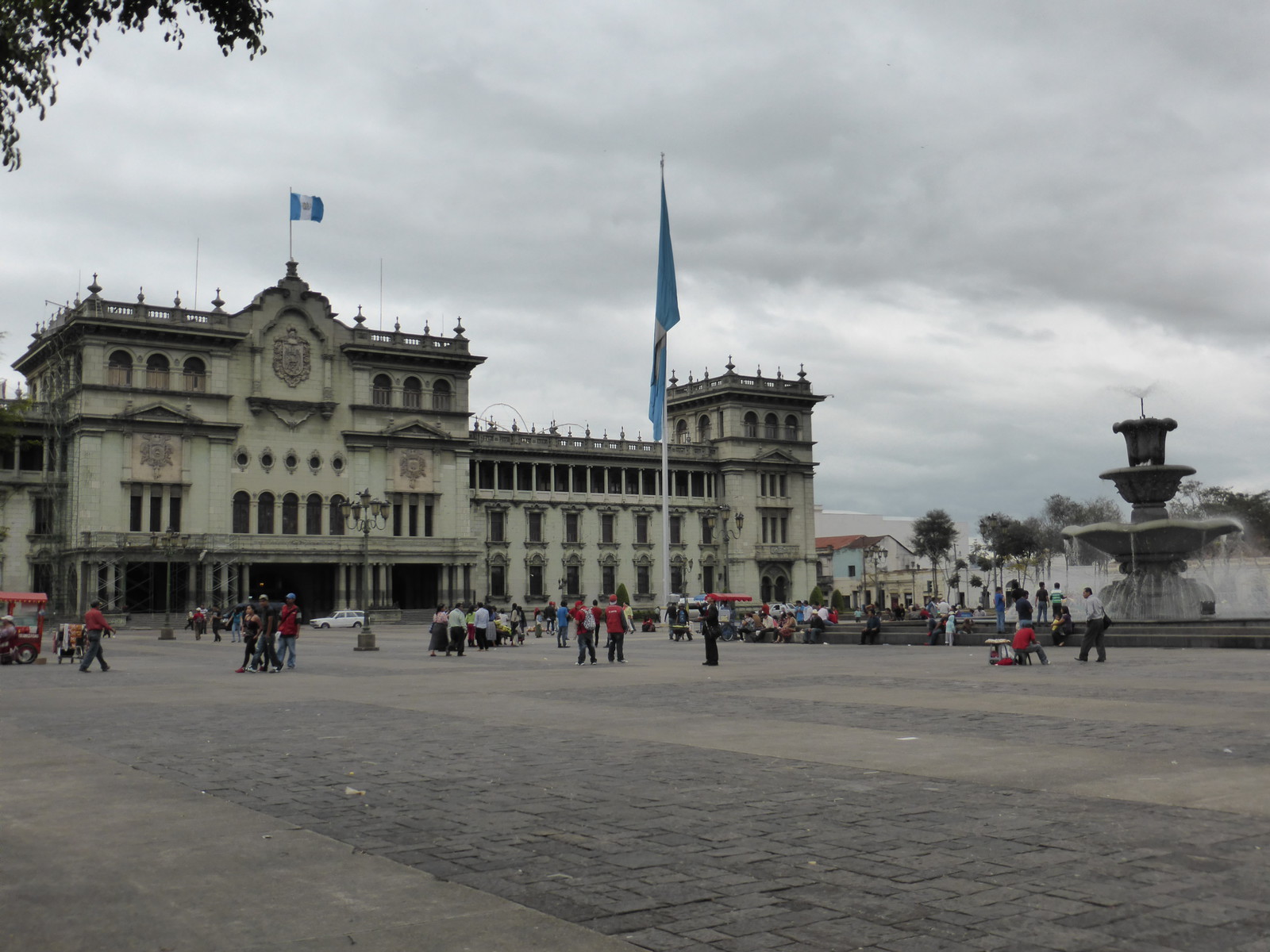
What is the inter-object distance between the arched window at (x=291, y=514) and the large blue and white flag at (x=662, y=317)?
29571mm

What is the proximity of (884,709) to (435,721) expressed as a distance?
19.0 ft

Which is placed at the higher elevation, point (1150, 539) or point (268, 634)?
point (1150, 539)

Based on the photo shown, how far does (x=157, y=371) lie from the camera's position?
67.6 metres

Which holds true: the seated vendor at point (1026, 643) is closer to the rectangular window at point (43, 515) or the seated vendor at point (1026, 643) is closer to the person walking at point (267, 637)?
the person walking at point (267, 637)

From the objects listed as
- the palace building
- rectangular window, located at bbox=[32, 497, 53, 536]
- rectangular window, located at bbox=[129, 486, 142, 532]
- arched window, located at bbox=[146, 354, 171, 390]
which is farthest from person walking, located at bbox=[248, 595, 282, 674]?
rectangular window, located at bbox=[32, 497, 53, 536]

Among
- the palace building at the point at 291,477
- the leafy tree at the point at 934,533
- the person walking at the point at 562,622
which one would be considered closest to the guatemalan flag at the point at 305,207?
the palace building at the point at 291,477

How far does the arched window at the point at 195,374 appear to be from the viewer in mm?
68625

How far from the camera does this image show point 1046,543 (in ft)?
317

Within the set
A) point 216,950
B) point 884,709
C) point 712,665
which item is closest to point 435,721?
point 884,709

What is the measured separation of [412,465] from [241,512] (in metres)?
11.0

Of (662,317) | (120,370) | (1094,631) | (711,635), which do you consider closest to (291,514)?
(120,370)

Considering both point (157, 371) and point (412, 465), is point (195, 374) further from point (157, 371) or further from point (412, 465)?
point (412, 465)

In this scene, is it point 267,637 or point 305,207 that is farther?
point 305,207

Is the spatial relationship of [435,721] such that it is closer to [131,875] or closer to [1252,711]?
[131,875]
